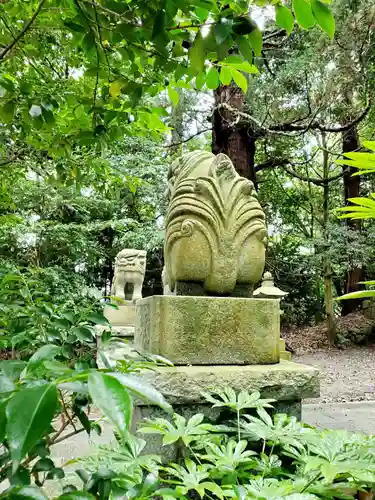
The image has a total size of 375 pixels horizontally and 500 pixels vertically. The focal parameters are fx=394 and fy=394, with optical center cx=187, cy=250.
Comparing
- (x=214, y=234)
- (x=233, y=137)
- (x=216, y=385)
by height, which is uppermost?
(x=233, y=137)

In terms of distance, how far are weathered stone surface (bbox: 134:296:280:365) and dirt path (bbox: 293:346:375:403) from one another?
4.25 m

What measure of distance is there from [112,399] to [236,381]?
135 cm

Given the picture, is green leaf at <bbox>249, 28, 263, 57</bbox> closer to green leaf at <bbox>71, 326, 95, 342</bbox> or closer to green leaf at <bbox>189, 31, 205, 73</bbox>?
green leaf at <bbox>189, 31, 205, 73</bbox>

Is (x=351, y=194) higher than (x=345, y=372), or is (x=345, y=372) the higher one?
(x=351, y=194)

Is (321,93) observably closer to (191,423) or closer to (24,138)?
(24,138)

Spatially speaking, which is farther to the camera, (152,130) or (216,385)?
(152,130)

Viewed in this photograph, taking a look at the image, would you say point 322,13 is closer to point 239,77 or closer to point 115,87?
point 239,77

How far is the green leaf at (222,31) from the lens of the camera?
98 cm

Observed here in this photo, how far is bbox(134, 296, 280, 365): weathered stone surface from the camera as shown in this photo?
1723 mm

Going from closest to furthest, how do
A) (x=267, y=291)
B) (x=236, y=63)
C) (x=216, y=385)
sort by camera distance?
1. (x=236, y=63)
2. (x=216, y=385)
3. (x=267, y=291)

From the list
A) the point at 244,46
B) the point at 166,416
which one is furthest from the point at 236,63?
the point at 166,416

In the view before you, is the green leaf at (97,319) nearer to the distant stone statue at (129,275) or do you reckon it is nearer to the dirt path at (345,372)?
the dirt path at (345,372)

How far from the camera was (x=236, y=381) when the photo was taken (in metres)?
1.66

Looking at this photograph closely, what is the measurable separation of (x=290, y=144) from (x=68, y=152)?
733 cm
